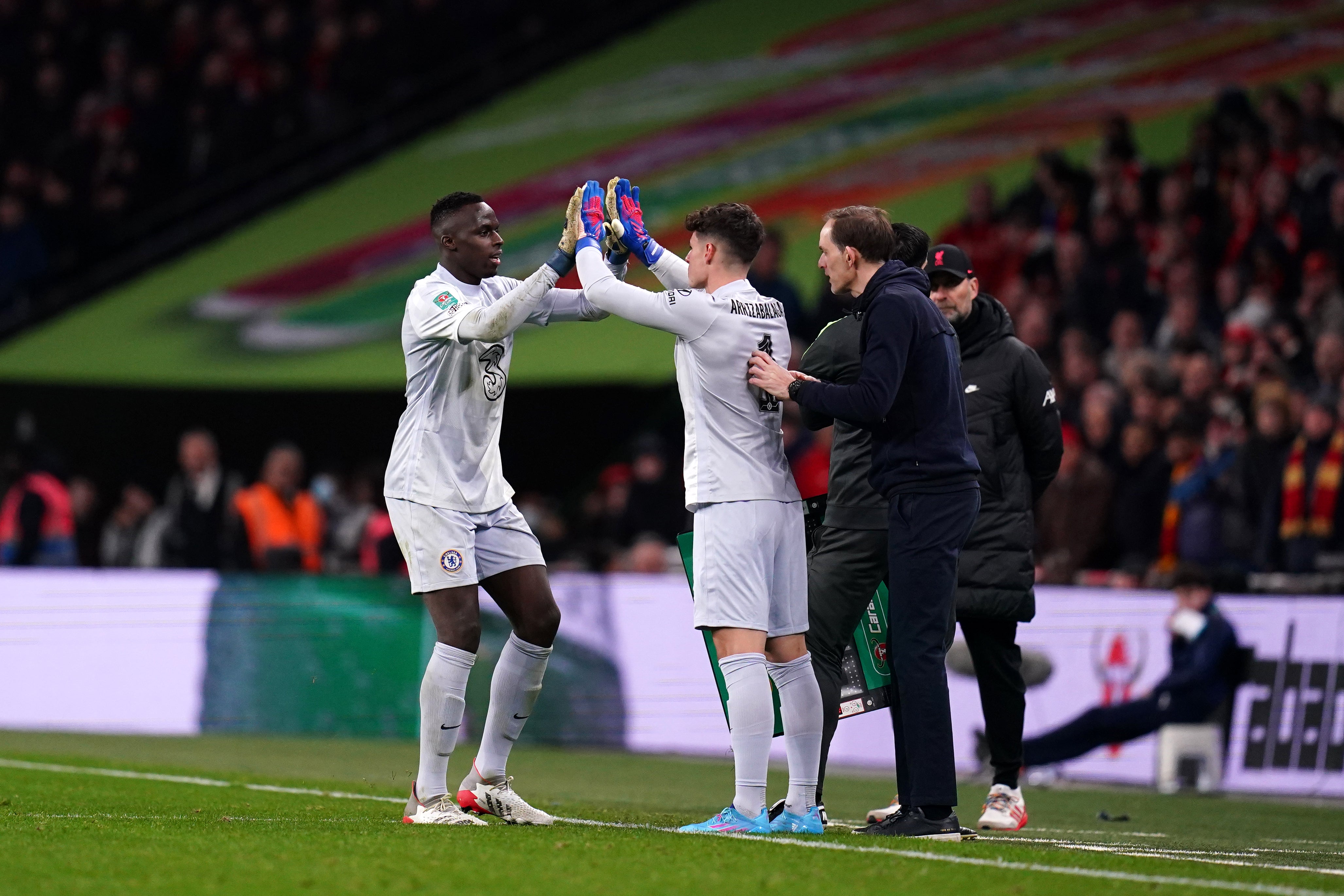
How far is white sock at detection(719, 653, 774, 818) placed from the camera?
6590 millimetres

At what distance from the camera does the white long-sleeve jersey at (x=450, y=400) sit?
6957mm

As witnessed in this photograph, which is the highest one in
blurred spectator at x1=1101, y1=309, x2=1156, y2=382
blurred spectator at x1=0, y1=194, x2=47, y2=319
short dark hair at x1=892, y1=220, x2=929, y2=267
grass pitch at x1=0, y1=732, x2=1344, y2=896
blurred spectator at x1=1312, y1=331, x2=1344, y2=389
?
blurred spectator at x1=0, y1=194, x2=47, y2=319

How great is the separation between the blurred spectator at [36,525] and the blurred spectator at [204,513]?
974mm

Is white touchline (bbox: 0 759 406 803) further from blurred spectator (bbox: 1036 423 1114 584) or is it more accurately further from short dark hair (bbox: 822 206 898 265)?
blurred spectator (bbox: 1036 423 1114 584)

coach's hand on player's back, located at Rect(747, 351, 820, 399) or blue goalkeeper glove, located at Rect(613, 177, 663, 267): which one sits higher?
blue goalkeeper glove, located at Rect(613, 177, 663, 267)

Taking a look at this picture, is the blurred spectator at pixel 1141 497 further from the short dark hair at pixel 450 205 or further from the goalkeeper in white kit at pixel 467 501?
the short dark hair at pixel 450 205

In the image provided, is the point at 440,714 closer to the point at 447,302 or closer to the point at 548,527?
the point at 447,302

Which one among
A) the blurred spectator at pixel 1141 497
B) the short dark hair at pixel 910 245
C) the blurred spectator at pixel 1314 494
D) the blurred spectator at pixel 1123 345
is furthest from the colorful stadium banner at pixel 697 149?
the short dark hair at pixel 910 245

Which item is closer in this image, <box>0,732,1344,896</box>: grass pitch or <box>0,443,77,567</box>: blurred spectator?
<box>0,732,1344,896</box>: grass pitch

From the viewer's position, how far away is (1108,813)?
9070 millimetres

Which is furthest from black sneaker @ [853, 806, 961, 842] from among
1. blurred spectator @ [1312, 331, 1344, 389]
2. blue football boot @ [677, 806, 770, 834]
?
blurred spectator @ [1312, 331, 1344, 389]

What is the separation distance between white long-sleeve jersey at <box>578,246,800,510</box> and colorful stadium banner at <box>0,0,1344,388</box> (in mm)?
11939

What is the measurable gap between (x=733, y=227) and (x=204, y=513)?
938cm

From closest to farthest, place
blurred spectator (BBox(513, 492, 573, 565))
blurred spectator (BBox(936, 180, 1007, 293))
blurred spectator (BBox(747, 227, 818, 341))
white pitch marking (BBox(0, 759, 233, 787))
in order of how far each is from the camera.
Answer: white pitch marking (BBox(0, 759, 233, 787))
blurred spectator (BBox(513, 492, 573, 565))
blurred spectator (BBox(936, 180, 1007, 293))
blurred spectator (BBox(747, 227, 818, 341))
